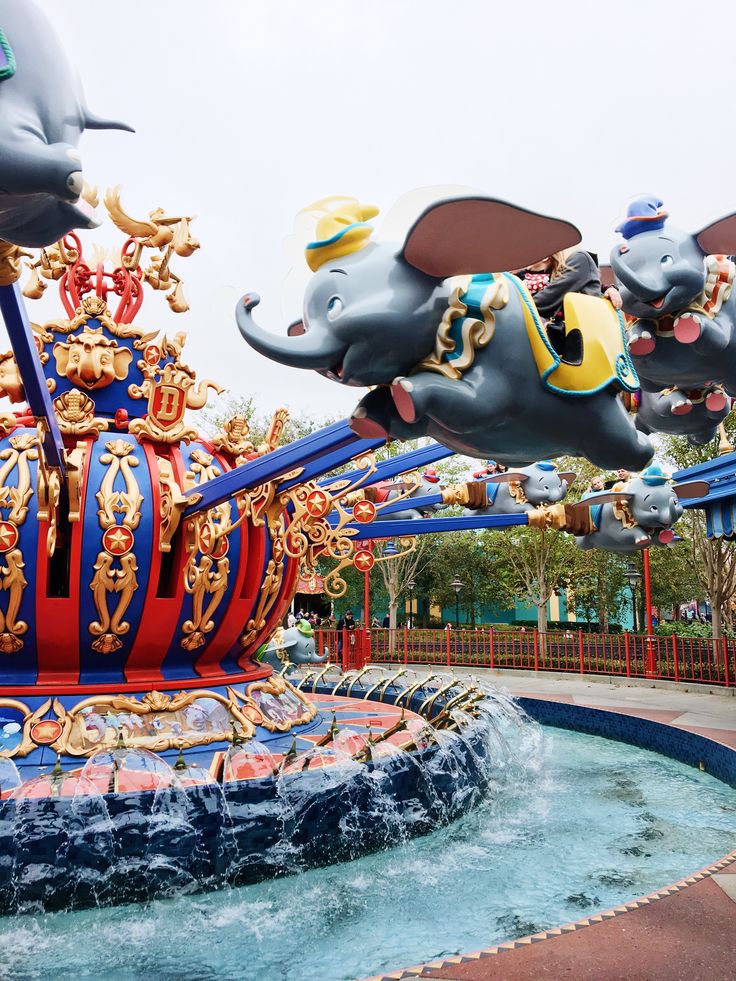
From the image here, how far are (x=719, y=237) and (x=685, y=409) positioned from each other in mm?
1006

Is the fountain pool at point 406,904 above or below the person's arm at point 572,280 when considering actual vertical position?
below

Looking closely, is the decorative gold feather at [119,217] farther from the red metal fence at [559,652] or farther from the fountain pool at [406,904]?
→ the red metal fence at [559,652]

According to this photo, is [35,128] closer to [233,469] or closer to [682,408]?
[682,408]

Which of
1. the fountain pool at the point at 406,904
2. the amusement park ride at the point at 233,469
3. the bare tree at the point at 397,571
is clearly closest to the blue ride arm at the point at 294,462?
the amusement park ride at the point at 233,469

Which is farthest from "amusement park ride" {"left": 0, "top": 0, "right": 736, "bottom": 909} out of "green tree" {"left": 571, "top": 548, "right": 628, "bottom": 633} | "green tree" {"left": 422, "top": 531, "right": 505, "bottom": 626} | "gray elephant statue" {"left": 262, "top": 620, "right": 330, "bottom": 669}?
"green tree" {"left": 422, "top": 531, "right": 505, "bottom": 626}

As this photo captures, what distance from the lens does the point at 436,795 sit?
22.1ft

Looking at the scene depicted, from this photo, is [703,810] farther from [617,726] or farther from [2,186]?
[2,186]

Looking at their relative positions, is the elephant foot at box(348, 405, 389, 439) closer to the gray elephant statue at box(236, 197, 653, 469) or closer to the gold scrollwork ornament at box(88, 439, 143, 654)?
the gray elephant statue at box(236, 197, 653, 469)

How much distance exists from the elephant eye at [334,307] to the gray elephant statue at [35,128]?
2.68 feet

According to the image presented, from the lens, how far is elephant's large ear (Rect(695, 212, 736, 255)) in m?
2.79

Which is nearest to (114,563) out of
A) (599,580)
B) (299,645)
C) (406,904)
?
(406,904)

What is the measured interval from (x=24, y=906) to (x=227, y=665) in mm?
3264

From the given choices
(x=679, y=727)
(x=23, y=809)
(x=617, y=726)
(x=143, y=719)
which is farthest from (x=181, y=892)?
(x=617, y=726)

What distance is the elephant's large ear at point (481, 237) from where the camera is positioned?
218cm
